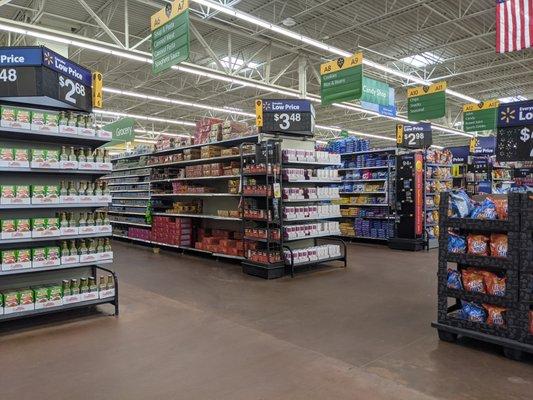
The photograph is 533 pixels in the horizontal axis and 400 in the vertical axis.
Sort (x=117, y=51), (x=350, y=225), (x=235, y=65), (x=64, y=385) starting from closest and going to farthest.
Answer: (x=64, y=385) < (x=117, y=51) < (x=350, y=225) < (x=235, y=65)

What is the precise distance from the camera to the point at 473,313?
3637 mm

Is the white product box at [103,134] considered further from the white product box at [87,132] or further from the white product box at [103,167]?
the white product box at [103,167]

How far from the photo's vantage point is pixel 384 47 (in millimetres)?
13938

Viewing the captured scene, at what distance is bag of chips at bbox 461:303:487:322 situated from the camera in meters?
3.58

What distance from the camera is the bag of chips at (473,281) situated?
3607 millimetres

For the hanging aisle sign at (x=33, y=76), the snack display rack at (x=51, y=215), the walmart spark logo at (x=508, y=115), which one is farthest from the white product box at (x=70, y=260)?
the walmart spark logo at (x=508, y=115)

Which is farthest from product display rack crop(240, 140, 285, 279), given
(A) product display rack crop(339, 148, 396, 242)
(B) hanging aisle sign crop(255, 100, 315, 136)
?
(A) product display rack crop(339, 148, 396, 242)

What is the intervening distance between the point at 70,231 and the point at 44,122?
1.18m

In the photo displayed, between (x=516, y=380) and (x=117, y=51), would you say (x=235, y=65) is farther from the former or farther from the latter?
(x=516, y=380)

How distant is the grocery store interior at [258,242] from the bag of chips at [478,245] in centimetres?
2

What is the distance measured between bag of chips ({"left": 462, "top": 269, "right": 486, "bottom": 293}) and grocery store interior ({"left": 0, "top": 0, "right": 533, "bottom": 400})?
0.02m

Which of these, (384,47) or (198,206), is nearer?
(198,206)

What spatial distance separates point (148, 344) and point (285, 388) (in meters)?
1.53

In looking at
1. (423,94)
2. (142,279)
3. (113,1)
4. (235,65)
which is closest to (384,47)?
(423,94)
